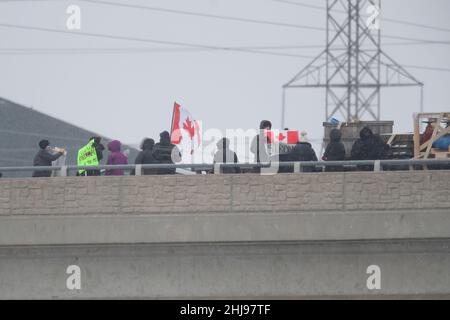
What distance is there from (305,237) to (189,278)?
1.98 m

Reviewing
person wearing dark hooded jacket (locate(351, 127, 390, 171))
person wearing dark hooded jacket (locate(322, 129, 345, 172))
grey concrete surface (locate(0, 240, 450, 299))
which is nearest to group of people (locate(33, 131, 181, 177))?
grey concrete surface (locate(0, 240, 450, 299))

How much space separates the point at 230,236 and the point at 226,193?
2.41 ft

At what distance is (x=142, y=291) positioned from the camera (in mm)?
18172

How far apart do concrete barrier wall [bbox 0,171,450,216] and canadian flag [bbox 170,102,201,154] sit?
9.27 feet

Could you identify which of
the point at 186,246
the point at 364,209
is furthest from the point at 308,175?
the point at 186,246

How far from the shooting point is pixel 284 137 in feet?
67.8

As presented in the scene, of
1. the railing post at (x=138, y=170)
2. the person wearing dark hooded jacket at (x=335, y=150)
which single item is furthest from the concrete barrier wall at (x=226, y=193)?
the person wearing dark hooded jacket at (x=335, y=150)

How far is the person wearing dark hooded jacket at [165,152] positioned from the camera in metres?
19.8

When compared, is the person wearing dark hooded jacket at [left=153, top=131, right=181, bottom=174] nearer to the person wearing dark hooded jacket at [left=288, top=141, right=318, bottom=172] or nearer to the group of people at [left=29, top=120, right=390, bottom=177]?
the group of people at [left=29, top=120, right=390, bottom=177]

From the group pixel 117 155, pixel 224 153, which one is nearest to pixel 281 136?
pixel 224 153

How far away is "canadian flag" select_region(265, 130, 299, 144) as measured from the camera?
1939 cm

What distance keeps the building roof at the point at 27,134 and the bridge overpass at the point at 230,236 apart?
2077 inches

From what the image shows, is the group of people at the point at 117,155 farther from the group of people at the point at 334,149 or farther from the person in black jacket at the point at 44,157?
the group of people at the point at 334,149
